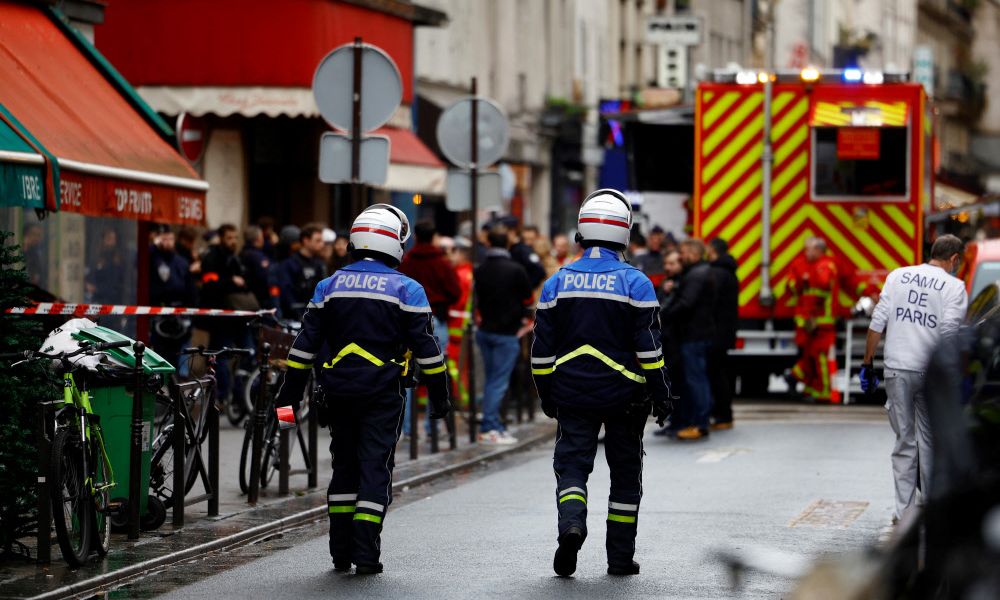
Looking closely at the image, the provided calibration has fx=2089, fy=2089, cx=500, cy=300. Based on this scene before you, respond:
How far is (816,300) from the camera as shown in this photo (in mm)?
20781

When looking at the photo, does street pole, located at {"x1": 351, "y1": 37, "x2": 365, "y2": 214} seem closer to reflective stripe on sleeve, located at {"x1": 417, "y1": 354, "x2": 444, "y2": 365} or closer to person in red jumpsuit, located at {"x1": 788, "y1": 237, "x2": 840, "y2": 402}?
reflective stripe on sleeve, located at {"x1": 417, "y1": 354, "x2": 444, "y2": 365}

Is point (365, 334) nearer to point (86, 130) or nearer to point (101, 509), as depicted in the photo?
point (101, 509)

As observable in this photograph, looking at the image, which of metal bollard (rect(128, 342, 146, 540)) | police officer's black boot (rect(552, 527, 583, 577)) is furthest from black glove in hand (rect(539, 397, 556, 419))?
metal bollard (rect(128, 342, 146, 540))

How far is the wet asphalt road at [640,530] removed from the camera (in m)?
9.39

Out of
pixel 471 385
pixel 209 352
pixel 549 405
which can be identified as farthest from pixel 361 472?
pixel 471 385

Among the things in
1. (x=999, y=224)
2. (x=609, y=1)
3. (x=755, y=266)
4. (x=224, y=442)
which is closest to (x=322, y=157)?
(x=224, y=442)

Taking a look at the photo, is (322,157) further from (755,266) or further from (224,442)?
(755,266)

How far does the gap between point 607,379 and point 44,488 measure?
263 cm

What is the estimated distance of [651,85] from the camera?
156 ft

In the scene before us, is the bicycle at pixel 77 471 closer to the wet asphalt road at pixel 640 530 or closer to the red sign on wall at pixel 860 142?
the wet asphalt road at pixel 640 530

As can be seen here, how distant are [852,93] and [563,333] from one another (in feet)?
39.7

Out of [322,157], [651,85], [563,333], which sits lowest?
[563,333]

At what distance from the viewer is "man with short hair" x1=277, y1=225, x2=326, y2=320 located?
62.6ft

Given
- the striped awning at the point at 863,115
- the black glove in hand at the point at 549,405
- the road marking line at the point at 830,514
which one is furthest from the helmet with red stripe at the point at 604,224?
the striped awning at the point at 863,115
